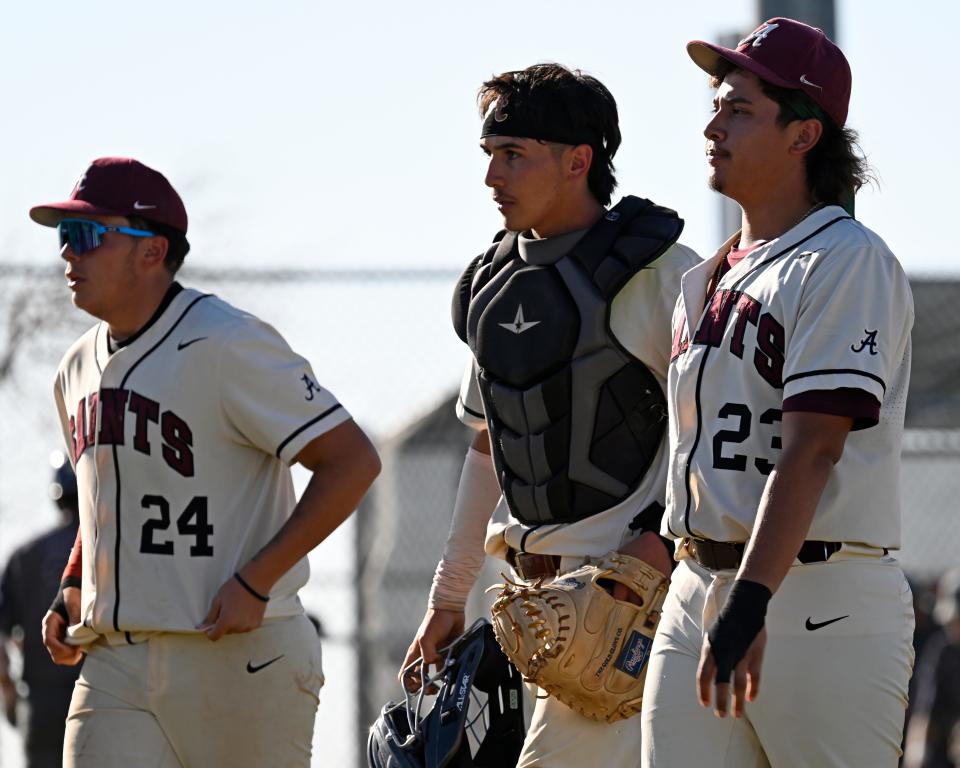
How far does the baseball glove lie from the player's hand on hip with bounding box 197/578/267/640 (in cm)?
81

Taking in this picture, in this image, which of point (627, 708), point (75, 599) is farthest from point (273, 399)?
point (627, 708)

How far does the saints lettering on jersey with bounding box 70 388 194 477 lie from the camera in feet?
18.7

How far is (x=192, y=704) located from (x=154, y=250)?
1.40 metres

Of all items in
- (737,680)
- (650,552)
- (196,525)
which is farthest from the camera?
(196,525)

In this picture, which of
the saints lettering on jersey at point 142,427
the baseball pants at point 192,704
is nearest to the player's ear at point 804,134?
the saints lettering on jersey at point 142,427

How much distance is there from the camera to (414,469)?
14.7 meters

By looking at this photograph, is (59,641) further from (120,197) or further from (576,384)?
(576,384)

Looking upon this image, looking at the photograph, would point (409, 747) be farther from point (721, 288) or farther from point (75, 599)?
point (721, 288)

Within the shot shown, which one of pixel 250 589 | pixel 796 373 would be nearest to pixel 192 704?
pixel 250 589

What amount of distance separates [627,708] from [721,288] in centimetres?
122

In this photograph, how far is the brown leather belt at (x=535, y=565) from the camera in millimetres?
5359

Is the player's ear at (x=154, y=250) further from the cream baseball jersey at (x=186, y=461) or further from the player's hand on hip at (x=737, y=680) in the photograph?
the player's hand on hip at (x=737, y=680)

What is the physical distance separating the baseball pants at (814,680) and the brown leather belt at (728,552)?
0.07ft

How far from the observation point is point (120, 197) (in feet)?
19.7
